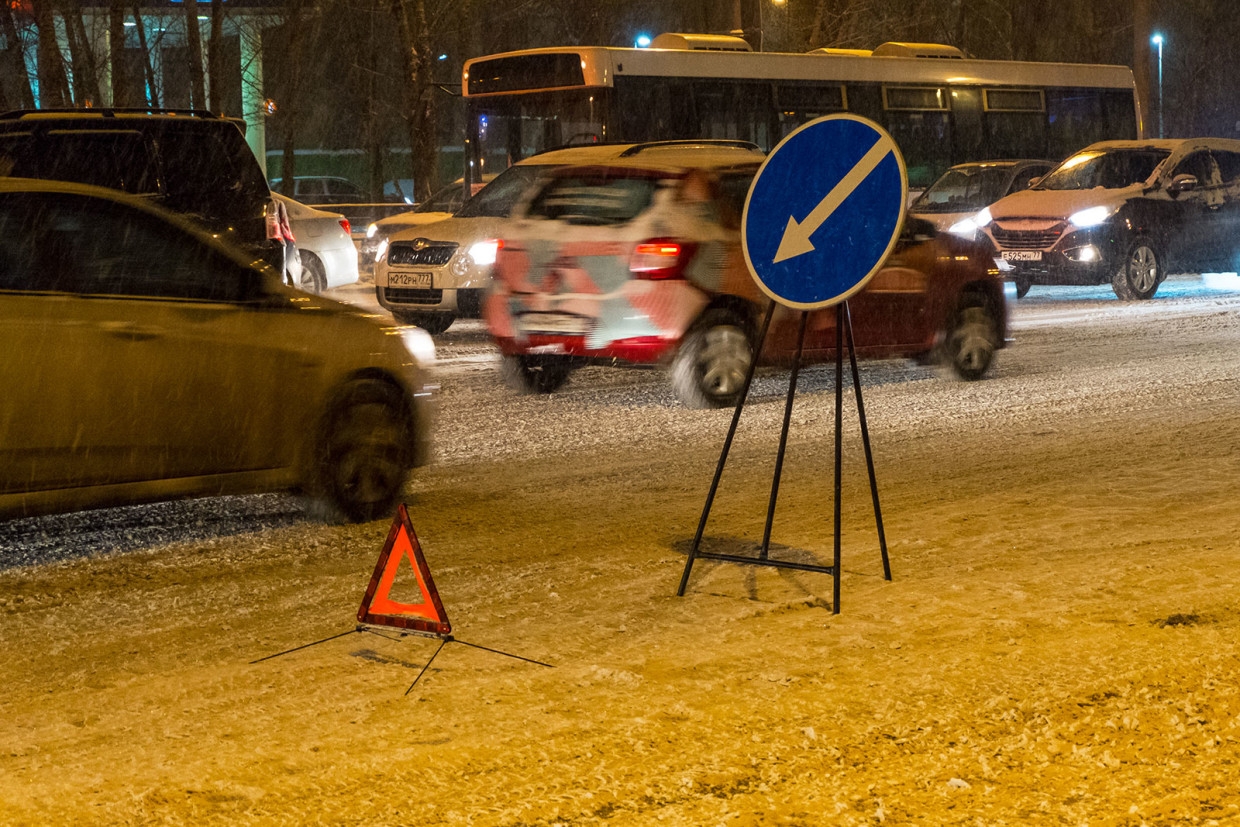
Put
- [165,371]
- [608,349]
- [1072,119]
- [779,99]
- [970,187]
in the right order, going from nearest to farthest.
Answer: [165,371] < [608,349] < [779,99] < [970,187] < [1072,119]

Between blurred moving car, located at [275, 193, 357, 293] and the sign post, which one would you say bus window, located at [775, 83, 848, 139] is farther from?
the sign post

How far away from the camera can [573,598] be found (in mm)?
6109

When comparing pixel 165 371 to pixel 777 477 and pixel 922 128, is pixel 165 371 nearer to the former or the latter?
pixel 777 477

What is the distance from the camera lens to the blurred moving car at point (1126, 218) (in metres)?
21.1

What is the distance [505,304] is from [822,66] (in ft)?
40.0

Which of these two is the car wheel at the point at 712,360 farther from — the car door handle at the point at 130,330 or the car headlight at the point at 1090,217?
the car headlight at the point at 1090,217

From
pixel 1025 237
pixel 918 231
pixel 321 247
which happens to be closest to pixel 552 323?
Answer: pixel 918 231

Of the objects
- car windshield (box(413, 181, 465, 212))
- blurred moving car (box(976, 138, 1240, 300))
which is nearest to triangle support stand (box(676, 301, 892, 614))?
blurred moving car (box(976, 138, 1240, 300))

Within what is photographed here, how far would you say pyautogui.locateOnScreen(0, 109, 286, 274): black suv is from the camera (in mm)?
12266

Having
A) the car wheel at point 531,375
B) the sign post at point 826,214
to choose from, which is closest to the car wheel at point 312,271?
the car wheel at point 531,375

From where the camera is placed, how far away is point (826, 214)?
18.9ft

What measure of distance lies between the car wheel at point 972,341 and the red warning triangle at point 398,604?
324 inches

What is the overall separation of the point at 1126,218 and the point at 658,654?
57.3ft

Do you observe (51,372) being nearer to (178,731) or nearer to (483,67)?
(178,731)
